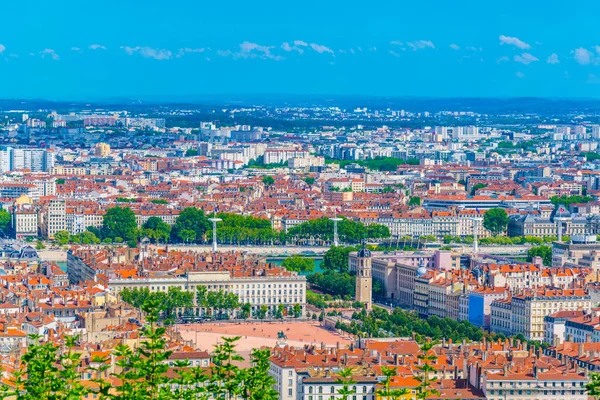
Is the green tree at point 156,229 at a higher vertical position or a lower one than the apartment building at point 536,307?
lower

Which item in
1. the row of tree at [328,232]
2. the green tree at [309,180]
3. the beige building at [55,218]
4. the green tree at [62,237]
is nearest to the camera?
the green tree at [62,237]

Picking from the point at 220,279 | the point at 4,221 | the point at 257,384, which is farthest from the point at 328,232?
the point at 257,384

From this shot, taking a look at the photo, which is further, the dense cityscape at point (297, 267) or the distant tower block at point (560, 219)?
the distant tower block at point (560, 219)

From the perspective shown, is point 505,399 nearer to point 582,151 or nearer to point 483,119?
point 582,151

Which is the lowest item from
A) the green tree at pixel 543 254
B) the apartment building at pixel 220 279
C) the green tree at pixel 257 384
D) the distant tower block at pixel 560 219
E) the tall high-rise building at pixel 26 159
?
the tall high-rise building at pixel 26 159

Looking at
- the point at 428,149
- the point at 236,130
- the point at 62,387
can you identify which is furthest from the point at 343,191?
the point at 62,387

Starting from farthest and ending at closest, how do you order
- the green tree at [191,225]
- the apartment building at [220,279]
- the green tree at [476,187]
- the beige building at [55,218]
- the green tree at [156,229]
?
1. the green tree at [476,187]
2. the beige building at [55,218]
3. the green tree at [191,225]
4. the green tree at [156,229]
5. the apartment building at [220,279]

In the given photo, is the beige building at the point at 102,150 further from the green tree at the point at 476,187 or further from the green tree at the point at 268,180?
the green tree at the point at 476,187

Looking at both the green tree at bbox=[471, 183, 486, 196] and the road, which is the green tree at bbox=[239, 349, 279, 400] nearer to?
the road

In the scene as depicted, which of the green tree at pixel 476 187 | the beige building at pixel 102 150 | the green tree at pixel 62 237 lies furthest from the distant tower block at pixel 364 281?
the beige building at pixel 102 150
